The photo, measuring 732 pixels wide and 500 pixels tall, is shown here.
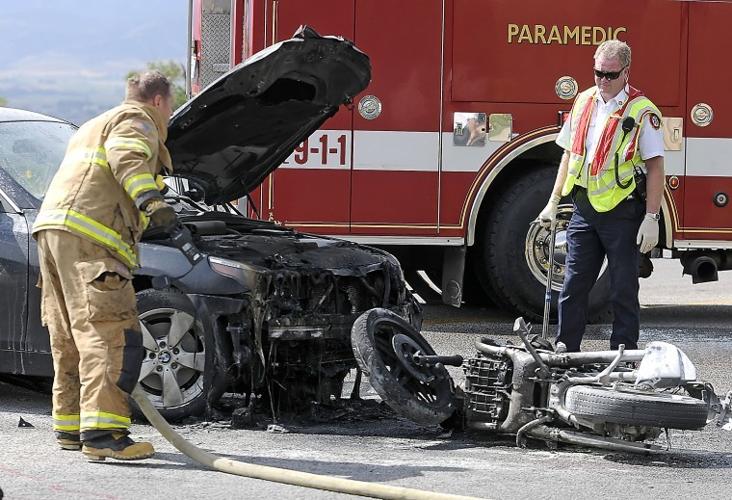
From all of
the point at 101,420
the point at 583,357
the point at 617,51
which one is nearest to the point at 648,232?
the point at 617,51

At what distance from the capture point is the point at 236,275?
23.3 feet

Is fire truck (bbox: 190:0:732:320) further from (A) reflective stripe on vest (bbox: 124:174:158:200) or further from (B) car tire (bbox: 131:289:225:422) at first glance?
(A) reflective stripe on vest (bbox: 124:174:158:200)

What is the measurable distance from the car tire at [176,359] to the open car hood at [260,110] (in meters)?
0.92

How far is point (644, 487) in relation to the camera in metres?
6.06

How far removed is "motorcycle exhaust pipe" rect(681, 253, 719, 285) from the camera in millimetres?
11383

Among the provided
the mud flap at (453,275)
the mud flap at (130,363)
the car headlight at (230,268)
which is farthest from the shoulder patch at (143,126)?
the mud flap at (453,275)

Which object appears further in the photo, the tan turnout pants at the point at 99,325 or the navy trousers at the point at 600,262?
the navy trousers at the point at 600,262

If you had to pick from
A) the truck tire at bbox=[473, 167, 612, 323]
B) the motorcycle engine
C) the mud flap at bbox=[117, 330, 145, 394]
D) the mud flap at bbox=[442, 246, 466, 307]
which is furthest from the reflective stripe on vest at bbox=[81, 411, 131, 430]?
the truck tire at bbox=[473, 167, 612, 323]

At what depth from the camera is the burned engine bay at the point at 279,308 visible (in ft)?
23.2

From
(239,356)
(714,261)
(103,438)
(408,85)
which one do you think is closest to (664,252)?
(714,261)

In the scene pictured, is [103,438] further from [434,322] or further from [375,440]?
[434,322]

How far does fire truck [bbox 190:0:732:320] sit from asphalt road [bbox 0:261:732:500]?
3108 mm

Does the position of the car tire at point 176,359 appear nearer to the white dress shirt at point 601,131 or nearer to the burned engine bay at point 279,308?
the burned engine bay at point 279,308

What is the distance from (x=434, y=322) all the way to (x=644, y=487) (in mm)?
5334
